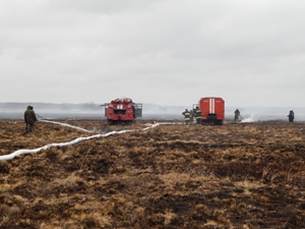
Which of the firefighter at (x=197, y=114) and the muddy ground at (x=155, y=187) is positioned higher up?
the firefighter at (x=197, y=114)

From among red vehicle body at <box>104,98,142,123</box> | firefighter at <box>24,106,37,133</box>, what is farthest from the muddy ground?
red vehicle body at <box>104,98,142,123</box>

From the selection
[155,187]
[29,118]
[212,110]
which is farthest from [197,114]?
[155,187]

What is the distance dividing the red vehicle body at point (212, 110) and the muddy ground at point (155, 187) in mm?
29408

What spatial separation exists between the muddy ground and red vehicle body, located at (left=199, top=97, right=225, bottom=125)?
2941 centimetres

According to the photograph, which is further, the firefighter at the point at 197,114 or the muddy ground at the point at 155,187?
the firefighter at the point at 197,114

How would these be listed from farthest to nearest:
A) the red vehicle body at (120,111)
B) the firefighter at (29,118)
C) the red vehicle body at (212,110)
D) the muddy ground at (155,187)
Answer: the red vehicle body at (212,110) → the red vehicle body at (120,111) → the firefighter at (29,118) → the muddy ground at (155,187)

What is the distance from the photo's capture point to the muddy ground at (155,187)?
47.0 ft

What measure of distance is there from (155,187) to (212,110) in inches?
1576

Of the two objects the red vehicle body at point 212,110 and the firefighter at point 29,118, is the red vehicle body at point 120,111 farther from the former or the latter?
the firefighter at point 29,118

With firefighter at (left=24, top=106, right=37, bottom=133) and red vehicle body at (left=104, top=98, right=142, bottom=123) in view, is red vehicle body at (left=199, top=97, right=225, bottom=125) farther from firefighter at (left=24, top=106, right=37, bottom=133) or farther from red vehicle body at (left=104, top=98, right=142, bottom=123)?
firefighter at (left=24, top=106, right=37, bottom=133)

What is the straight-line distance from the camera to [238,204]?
16.0m

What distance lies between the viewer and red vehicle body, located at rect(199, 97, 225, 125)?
2274 inches

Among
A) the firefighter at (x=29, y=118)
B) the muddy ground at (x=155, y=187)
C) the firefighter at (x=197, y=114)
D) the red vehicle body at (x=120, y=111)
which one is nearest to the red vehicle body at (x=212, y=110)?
the firefighter at (x=197, y=114)

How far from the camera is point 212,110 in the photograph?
5791 cm
